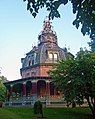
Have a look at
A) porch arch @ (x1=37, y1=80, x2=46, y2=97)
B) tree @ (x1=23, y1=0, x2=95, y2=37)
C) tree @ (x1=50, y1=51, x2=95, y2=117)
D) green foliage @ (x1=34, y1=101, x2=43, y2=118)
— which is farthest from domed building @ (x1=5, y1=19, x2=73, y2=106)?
tree @ (x1=23, y1=0, x2=95, y2=37)

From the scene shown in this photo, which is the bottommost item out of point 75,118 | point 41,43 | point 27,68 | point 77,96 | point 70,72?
point 75,118

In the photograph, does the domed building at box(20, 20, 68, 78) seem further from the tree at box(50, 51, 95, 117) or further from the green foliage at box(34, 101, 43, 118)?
the green foliage at box(34, 101, 43, 118)

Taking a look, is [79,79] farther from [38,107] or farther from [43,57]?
[43,57]

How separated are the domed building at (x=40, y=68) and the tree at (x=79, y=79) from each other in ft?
65.7

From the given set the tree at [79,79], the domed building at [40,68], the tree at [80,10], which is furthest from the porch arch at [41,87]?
the tree at [80,10]

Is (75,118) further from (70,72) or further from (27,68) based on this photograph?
(27,68)

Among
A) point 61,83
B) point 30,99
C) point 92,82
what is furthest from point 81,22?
point 30,99

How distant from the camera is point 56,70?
152 ft

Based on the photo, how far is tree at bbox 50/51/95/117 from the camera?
133 feet

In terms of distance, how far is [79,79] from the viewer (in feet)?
133

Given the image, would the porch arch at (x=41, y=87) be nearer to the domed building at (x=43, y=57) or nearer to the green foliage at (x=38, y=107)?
the domed building at (x=43, y=57)

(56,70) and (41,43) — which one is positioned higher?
(41,43)

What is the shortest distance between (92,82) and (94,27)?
104 ft

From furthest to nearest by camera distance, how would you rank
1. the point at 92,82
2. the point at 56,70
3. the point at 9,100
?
the point at 9,100 < the point at 56,70 < the point at 92,82
